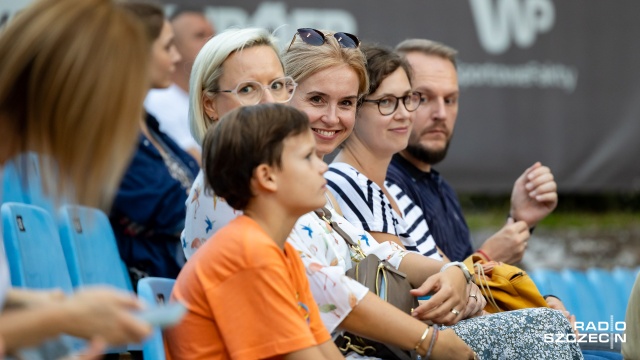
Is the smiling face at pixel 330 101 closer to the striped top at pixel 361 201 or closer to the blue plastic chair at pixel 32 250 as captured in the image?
the striped top at pixel 361 201

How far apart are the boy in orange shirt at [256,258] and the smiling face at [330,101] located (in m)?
0.77

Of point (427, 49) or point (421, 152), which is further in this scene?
point (427, 49)

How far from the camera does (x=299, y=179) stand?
7.77 ft

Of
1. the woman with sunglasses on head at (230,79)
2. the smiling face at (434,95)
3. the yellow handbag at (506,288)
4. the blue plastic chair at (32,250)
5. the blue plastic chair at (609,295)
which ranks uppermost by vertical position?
the smiling face at (434,95)

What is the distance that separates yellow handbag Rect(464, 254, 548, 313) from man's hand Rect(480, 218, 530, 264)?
698mm

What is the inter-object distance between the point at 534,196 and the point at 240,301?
2094 mm

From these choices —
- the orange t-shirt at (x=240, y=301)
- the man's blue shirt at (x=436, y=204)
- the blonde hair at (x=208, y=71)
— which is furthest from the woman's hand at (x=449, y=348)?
the man's blue shirt at (x=436, y=204)

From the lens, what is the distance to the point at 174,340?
7.76 ft

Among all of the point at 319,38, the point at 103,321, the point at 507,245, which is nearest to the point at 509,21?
the point at 507,245

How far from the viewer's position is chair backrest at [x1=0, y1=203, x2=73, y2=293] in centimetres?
270

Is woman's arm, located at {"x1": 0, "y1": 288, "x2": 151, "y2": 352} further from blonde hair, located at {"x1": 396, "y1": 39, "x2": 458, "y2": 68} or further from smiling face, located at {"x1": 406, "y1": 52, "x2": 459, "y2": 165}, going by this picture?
blonde hair, located at {"x1": 396, "y1": 39, "x2": 458, "y2": 68}

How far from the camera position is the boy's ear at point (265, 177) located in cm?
234

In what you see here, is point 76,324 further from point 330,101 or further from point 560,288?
point 560,288

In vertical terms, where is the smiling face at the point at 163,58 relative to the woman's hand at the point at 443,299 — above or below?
above
